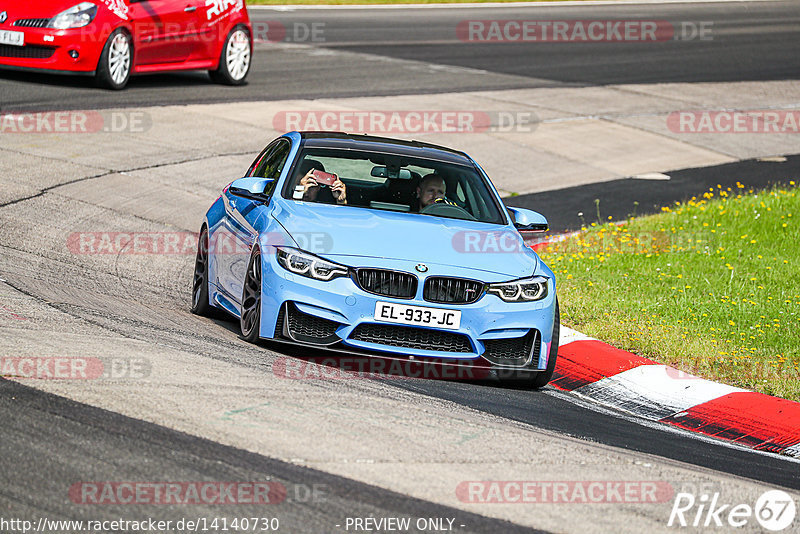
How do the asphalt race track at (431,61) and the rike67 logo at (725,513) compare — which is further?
the asphalt race track at (431,61)

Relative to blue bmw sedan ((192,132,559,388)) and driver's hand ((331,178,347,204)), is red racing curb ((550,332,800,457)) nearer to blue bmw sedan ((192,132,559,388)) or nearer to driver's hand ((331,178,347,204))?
blue bmw sedan ((192,132,559,388))

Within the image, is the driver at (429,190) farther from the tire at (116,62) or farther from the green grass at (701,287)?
the tire at (116,62)

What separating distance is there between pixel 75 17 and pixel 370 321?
10972 millimetres

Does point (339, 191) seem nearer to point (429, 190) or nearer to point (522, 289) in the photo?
point (429, 190)

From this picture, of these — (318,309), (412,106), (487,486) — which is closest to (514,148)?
(412,106)

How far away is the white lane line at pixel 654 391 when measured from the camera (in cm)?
779

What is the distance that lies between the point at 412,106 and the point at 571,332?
10787 mm

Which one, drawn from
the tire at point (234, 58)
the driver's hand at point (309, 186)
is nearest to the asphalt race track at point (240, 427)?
the driver's hand at point (309, 186)

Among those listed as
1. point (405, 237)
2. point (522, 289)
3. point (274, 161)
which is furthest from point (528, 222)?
point (274, 161)

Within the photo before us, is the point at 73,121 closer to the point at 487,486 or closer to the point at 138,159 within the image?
the point at 138,159

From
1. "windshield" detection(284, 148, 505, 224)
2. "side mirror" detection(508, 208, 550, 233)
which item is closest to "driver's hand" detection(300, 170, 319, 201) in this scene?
"windshield" detection(284, 148, 505, 224)

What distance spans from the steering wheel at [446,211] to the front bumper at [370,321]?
1.15 m

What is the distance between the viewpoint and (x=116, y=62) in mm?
17438

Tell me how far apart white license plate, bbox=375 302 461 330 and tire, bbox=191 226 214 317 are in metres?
2.13
